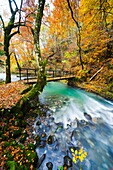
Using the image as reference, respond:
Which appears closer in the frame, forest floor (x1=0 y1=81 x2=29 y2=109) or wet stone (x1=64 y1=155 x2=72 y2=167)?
wet stone (x1=64 y1=155 x2=72 y2=167)

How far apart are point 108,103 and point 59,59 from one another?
16764 millimetres

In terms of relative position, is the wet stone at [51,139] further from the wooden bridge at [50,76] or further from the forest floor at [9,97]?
the wooden bridge at [50,76]

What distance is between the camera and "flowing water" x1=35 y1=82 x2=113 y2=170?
4.22 metres

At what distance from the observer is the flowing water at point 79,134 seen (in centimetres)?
422

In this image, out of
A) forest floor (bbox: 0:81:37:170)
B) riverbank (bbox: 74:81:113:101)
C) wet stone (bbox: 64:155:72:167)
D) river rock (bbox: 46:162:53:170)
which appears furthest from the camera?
riverbank (bbox: 74:81:113:101)

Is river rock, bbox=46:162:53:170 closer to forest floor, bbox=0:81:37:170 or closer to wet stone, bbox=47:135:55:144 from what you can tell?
forest floor, bbox=0:81:37:170

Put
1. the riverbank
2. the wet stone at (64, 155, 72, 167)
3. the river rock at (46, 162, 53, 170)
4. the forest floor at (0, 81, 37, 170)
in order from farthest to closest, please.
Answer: the riverbank → the wet stone at (64, 155, 72, 167) → the river rock at (46, 162, 53, 170) → the forest floor at (0, 81, 37, 170)

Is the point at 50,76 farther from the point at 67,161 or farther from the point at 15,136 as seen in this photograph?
the point at 67,161

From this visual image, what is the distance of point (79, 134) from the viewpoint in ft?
18.2

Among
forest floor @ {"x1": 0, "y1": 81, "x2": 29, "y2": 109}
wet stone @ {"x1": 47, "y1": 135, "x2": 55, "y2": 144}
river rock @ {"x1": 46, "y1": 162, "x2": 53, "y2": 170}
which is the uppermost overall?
forest floor @ {"x1": 0, "y1": 81, "x2": 29, "y2": 109}

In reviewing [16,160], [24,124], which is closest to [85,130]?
[24,124]

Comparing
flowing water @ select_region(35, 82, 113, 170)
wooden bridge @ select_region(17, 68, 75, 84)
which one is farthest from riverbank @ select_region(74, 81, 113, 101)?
wooden bridge @ select_region(17, 68, 75, 84)

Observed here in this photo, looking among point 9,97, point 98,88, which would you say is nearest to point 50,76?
point 98,88

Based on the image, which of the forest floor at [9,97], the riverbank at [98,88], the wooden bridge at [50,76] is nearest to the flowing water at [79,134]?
the riverbank at [98,88]
